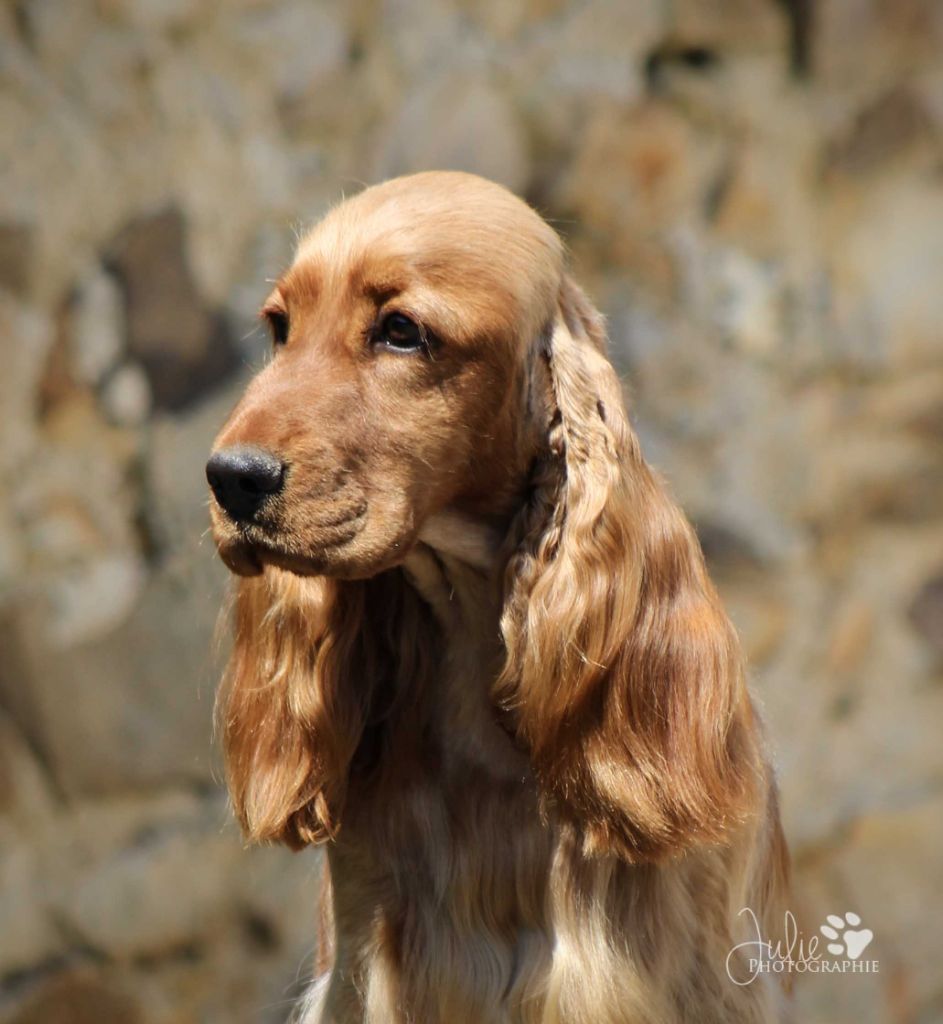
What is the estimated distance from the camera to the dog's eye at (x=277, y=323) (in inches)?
76.7

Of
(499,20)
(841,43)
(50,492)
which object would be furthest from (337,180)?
(841,43)

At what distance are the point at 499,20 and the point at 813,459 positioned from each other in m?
1.28

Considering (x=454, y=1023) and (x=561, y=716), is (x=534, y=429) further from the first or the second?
(x=454, y=1023)

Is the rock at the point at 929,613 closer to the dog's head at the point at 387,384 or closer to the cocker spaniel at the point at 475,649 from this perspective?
the cocker spaniel at the point at 475,649

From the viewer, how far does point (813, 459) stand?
11.8 feet

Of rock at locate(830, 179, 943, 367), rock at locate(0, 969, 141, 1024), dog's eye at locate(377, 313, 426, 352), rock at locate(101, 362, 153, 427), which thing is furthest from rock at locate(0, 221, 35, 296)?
rock at locate(830, 179, 943, 367)

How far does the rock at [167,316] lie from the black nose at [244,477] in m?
1.65

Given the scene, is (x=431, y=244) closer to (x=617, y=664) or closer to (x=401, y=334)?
(x=401, y=334)

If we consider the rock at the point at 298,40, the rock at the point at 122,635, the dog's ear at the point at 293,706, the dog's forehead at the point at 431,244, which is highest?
the rock at the point at 298,40

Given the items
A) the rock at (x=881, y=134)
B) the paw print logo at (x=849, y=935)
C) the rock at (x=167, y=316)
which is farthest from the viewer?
the rock at (x=881, y=134)

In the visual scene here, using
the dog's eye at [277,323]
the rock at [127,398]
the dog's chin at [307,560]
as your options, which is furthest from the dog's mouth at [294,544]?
the rock at [127,398]

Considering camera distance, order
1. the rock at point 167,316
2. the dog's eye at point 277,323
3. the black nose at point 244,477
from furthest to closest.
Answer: the rock at point 167,316
the dog's eye at point 277,323
the black nose at point 244,477

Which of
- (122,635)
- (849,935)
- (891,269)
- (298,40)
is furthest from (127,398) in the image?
(849,935)

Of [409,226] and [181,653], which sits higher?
[409,226]
